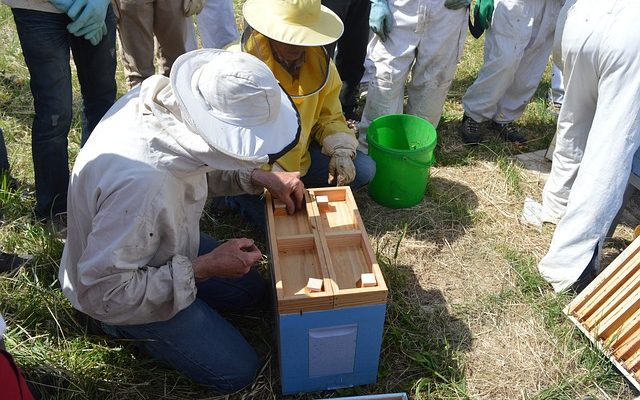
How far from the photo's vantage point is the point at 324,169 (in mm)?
3715

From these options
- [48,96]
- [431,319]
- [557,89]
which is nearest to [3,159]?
[48,96]

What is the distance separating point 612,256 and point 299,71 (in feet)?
7.65

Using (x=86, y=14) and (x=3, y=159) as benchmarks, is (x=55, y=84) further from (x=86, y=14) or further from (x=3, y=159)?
(x=3, y=159)

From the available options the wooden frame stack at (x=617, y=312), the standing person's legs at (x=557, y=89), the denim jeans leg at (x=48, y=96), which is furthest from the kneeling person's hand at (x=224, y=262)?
the standing person's legs at (x=557, y=89)

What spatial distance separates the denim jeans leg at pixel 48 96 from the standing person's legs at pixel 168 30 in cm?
82

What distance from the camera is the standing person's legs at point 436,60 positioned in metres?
4.12

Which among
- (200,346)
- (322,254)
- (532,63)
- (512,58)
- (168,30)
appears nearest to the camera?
(200,346)

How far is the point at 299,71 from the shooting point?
3.29 meters

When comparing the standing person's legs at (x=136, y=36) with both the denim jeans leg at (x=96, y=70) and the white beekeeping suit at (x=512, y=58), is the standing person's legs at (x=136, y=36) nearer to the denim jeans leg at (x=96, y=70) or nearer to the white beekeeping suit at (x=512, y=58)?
the denim jeans leg at (x=96, y=70)

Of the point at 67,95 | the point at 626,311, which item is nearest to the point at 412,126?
the point at 626,311

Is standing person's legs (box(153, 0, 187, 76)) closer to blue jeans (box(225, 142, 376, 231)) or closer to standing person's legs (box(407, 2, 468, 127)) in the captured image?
blue jeans (box(225, 142, 376, 231))

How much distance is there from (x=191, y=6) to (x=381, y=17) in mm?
1330

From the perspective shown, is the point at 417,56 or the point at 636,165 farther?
the point at 417,56

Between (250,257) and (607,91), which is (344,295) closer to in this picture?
(250,257)
